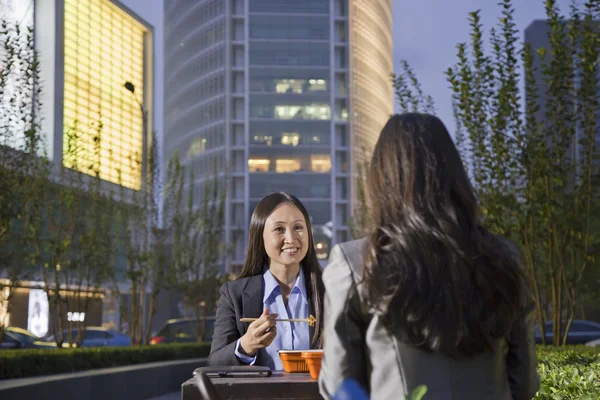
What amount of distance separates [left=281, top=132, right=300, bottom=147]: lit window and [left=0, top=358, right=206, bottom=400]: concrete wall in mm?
66833

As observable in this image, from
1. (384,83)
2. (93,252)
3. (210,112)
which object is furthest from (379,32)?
(93,252)

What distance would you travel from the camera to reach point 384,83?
334 ft

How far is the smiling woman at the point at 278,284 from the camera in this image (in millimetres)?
3830

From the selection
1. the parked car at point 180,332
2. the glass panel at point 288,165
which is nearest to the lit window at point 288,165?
the glass panel at point 288,165

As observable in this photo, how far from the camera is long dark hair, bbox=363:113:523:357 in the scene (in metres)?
2.18

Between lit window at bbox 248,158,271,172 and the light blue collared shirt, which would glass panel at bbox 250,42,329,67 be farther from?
the light blue collared shirt

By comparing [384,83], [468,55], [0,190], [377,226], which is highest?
[384,83]

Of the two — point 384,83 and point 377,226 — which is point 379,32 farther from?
point 377,226

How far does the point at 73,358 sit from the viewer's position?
1388cm

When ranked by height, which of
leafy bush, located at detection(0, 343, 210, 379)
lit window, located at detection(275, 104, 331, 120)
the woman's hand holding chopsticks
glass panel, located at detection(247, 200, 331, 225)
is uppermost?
lit window, located at detection(275, 104, 331, 120)

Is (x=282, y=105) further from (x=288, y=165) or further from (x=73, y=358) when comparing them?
(x=73, y=358)

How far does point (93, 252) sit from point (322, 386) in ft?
55.6

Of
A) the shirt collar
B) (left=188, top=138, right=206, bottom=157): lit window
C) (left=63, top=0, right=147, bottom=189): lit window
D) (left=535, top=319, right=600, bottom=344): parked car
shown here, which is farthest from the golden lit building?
the shirt collar

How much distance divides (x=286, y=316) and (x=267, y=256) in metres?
0.36
